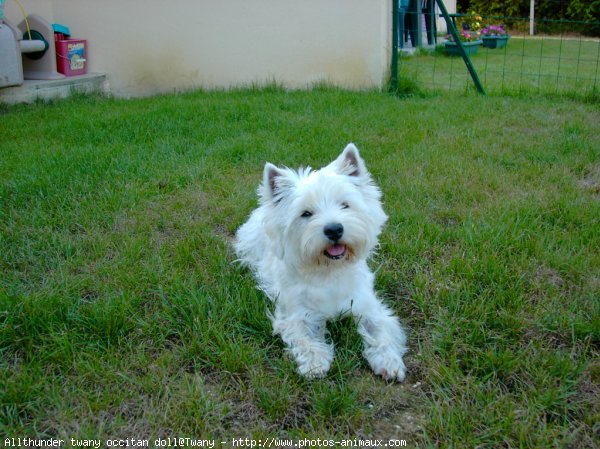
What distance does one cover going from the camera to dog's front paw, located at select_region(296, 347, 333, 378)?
233cm

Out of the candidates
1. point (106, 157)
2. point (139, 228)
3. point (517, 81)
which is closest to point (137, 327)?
point (139, 228)

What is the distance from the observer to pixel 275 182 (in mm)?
2717

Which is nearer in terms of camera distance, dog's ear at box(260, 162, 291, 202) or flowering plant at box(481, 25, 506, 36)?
dog's ear at box(260, 162, 291, 202)

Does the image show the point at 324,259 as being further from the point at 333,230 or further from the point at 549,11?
the point at 549,11

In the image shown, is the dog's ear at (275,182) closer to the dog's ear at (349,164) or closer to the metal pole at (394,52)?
the dog's ear at (349,164)

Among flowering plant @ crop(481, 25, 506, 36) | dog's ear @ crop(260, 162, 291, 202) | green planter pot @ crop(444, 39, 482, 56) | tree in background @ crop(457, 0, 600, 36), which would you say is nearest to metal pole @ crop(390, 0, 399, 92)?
green planter pot @ crop(444, 39, 482, 56)

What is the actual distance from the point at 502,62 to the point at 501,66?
0.62 m

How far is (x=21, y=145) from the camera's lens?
5.44 m

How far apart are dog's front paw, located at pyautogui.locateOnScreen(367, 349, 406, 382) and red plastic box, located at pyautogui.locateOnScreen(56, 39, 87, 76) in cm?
720

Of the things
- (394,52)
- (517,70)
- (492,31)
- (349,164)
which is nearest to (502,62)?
(517,70)

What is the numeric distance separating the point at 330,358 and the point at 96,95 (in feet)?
22.3

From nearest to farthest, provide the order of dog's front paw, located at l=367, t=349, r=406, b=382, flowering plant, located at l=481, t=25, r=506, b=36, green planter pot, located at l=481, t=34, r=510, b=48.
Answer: dog's front paw, located at l=367, t=349, r=406, b=382
green planter pot, located at l=481, t=34, r=510, b=48
flowering plant, located at l=481, t=25, r=506, b=36

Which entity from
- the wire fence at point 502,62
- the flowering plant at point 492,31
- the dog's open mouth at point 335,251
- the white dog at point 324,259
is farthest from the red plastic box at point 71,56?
the flowering plant at point 492,31

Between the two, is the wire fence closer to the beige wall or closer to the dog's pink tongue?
the beige wall
